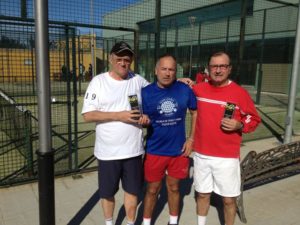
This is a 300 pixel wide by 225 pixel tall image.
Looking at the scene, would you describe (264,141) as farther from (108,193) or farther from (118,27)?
(108,193)

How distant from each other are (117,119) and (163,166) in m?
0.73

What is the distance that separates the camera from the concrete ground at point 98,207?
12.5ft

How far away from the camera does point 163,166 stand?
317cm

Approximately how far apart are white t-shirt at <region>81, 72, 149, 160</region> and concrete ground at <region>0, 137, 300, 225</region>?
1.21m

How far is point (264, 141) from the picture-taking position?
7711 millimetres

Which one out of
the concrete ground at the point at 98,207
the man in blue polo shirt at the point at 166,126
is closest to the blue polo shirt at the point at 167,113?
the man in blue polo shirt at the point at 166,126

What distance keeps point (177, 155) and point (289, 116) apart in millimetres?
4759

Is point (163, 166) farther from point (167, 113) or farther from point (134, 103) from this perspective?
point (134, 103)

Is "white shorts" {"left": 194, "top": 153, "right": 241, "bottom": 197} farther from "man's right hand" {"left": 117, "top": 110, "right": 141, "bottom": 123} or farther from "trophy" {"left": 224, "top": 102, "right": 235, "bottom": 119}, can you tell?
"man's right hand" {"left": 117, "top": 110, "right": 141, "bottom": 123}

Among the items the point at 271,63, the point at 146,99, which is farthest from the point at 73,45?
the point at 271,63

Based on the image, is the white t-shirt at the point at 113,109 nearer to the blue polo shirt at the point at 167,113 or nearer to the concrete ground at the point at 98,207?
the blue polo shirt at the point at 167,113

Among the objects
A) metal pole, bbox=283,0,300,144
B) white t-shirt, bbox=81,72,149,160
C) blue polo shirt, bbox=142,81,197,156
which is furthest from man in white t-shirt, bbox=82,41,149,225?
metal pole, bbox=283,0,300,144

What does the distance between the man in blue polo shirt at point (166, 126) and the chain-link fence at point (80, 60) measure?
2.00 metres

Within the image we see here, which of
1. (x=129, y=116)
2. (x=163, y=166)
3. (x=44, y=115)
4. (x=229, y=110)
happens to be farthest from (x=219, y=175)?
(x=44, y=115)
